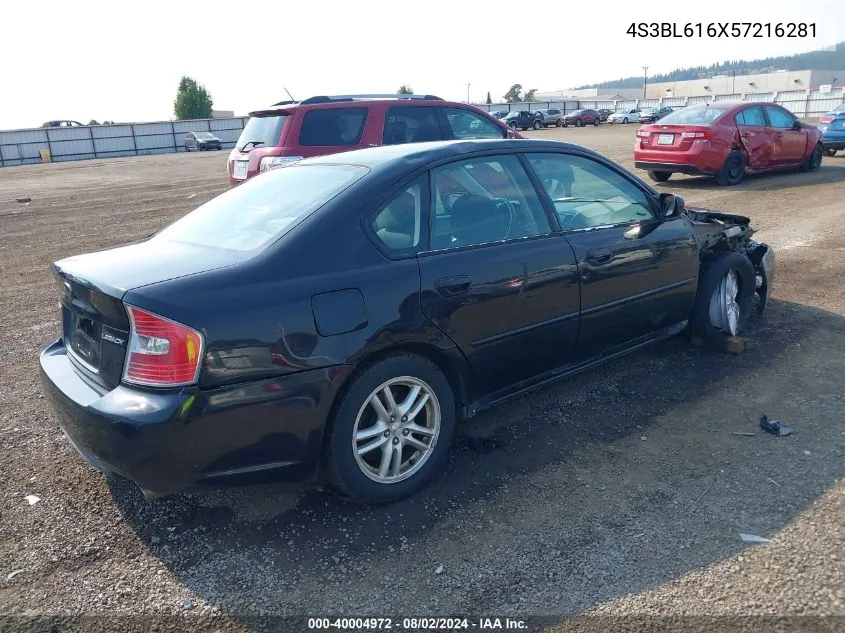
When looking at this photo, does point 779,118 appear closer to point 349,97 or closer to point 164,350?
point 349,97

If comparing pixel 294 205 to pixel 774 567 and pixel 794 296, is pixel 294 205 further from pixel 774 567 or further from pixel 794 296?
pixel 794 296

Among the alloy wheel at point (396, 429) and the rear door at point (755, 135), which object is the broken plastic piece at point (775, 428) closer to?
the alloy wheel at point (396, 429)

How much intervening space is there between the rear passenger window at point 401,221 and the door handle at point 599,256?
113 cm

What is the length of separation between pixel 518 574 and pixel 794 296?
4759 millimetres

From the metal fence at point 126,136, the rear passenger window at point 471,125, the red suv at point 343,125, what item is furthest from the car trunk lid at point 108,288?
the metal fence at point 126,136

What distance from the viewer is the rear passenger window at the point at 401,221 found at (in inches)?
125

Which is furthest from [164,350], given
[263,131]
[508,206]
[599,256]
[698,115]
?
[698,115]

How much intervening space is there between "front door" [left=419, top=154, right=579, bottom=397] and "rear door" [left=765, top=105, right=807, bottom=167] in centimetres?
1223

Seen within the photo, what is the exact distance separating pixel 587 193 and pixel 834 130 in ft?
57.7

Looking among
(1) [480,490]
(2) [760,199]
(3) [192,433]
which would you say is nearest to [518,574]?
(1) [480,490]

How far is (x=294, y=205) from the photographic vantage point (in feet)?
10.9

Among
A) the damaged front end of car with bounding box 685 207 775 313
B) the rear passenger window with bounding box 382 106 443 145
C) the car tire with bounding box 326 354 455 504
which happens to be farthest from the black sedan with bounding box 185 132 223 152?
the car tire with bounding box 326 354 455 504

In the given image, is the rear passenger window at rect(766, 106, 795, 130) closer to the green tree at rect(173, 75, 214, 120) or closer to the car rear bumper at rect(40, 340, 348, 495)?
the car rear bumper at rect(40, 340, 348, 495)

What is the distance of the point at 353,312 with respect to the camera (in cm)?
292
